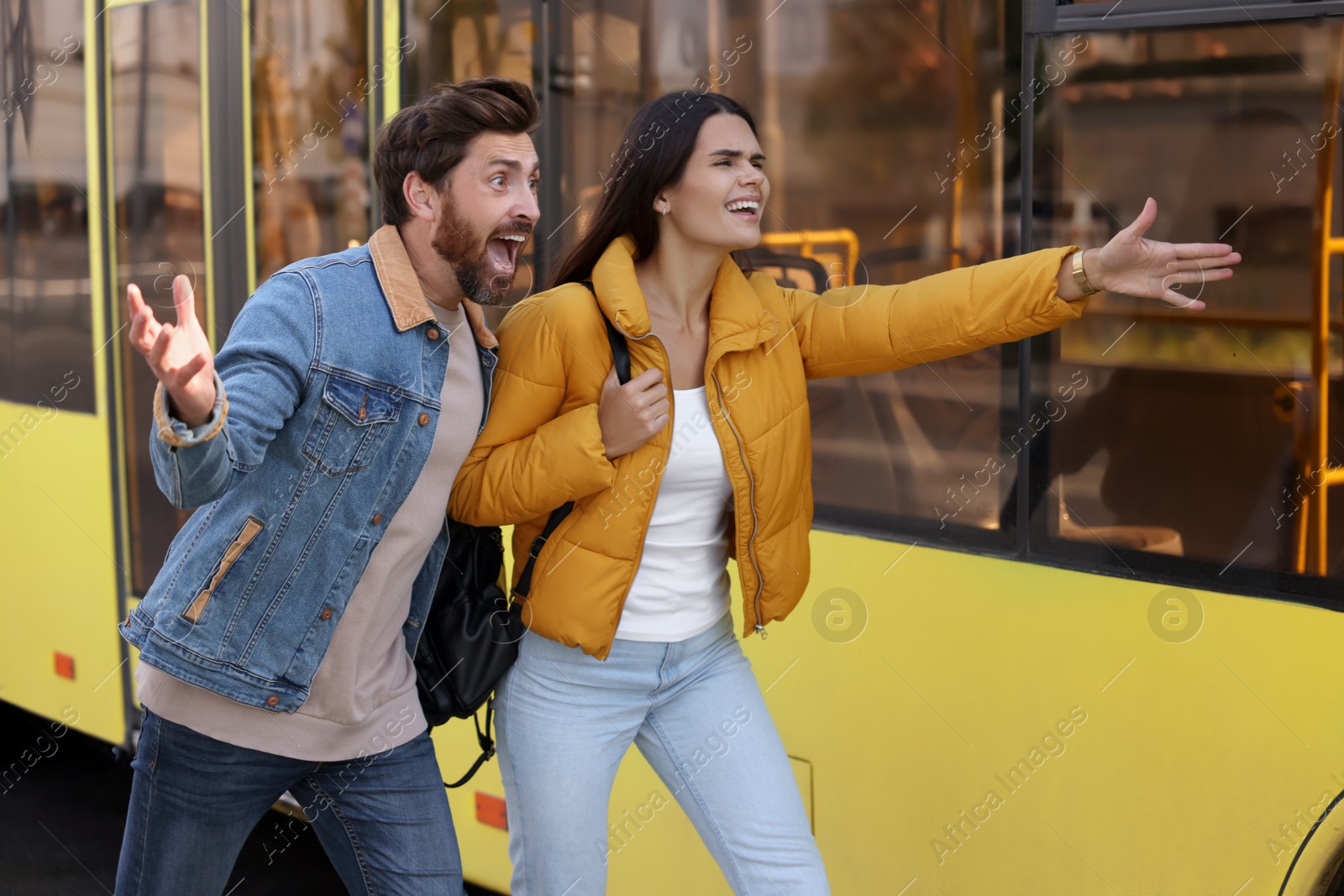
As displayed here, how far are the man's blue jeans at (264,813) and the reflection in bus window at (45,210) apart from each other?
252 centimetres

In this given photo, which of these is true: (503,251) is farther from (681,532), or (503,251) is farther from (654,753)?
(654,753)

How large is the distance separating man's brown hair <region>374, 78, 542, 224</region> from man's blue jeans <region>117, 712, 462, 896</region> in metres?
0.90

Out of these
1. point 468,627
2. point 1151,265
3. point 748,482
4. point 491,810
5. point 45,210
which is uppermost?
point 45,210

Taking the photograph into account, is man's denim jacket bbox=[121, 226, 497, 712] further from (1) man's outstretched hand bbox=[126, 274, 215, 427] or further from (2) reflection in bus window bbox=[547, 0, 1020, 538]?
(2) reflection in bus window bbox=[547, 0, 1020, 538]

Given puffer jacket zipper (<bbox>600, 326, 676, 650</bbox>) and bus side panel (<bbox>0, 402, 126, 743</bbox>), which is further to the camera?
bus side panel (<bbox>0, 402, 126, 743</bbox>)

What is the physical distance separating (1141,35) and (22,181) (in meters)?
3.74

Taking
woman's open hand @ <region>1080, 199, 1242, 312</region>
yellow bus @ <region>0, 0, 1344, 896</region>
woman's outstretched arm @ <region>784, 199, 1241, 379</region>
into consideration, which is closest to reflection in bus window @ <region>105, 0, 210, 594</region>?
yellow bus @ <region>0, 0, 1344, 896</region>

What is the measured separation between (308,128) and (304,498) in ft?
6.30

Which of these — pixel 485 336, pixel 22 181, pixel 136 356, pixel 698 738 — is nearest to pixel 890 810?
pixel 698 738

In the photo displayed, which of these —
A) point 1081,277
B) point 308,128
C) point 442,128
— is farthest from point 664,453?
point 308,128

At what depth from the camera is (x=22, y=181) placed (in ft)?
14.9

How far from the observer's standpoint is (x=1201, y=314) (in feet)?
7.92

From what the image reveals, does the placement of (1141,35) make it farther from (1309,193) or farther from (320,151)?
(320,151)

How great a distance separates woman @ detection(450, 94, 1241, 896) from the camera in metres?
2.22
